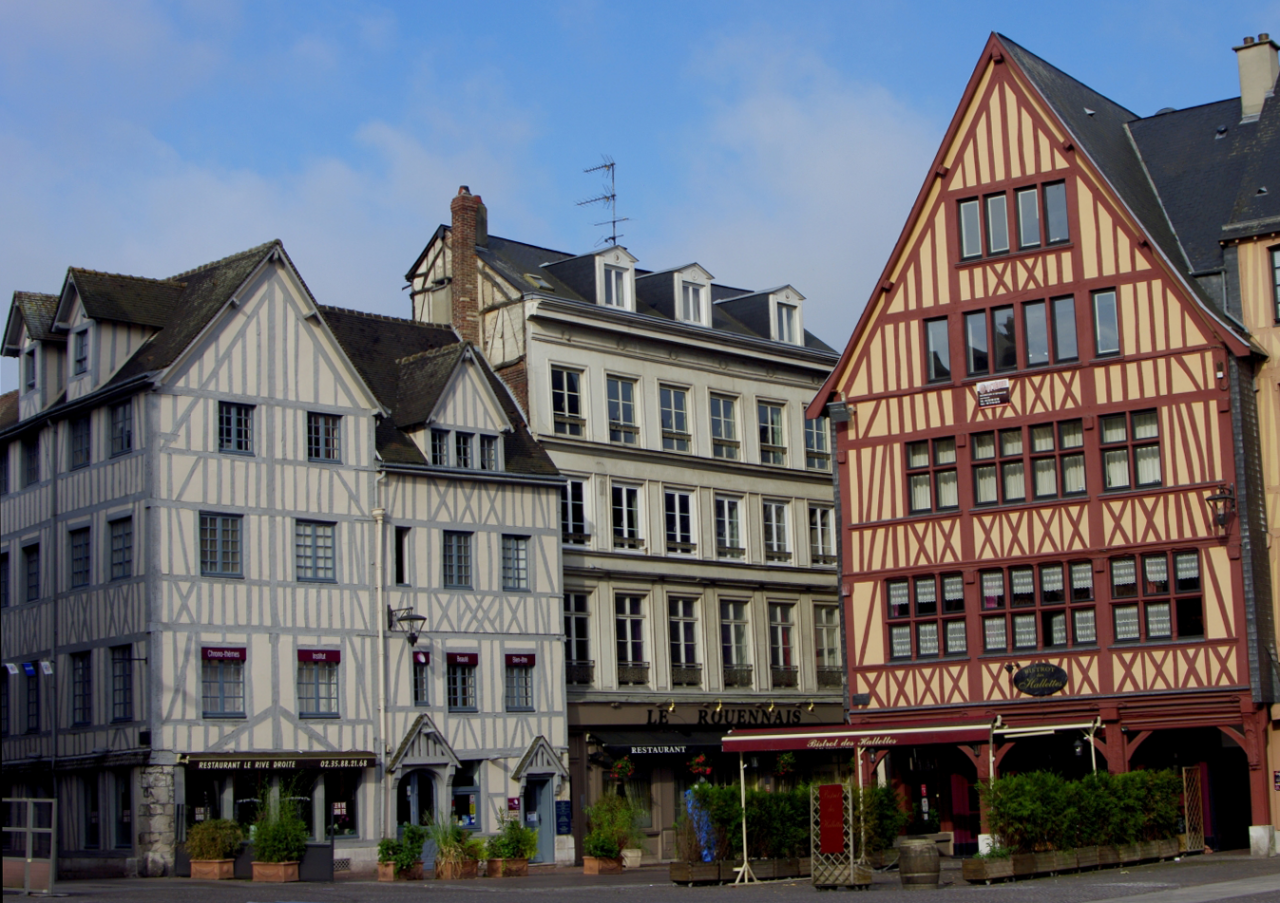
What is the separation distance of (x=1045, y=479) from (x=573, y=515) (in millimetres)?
11264

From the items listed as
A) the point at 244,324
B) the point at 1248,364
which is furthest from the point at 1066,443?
the point at 244,324

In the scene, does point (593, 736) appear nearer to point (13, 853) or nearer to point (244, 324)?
point (244, 324)

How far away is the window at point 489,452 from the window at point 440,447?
33.9 inches

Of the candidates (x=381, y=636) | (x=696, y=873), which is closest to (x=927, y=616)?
(x=696, y=873)

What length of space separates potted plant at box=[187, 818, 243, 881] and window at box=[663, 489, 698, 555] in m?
14.1

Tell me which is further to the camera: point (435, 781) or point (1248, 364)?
point (435, 781)

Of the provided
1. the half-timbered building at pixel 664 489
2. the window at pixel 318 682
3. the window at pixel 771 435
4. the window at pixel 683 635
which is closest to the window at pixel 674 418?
the half-timbered building at pixel 664 489

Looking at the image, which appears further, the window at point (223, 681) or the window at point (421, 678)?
the window at point (421, 678)

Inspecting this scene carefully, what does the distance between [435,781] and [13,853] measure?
1026 cm

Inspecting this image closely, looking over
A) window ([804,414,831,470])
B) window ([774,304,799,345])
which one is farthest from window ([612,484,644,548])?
window ([774,304,799,345])

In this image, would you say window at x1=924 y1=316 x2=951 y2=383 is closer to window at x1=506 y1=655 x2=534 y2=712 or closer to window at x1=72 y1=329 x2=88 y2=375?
window at x1=506 y1=655 x2=534 y2=712

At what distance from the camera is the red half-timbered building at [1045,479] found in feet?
95.9

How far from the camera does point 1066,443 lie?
1217 inches

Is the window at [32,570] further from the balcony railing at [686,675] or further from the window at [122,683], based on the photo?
the balcony railing at [686,675]
